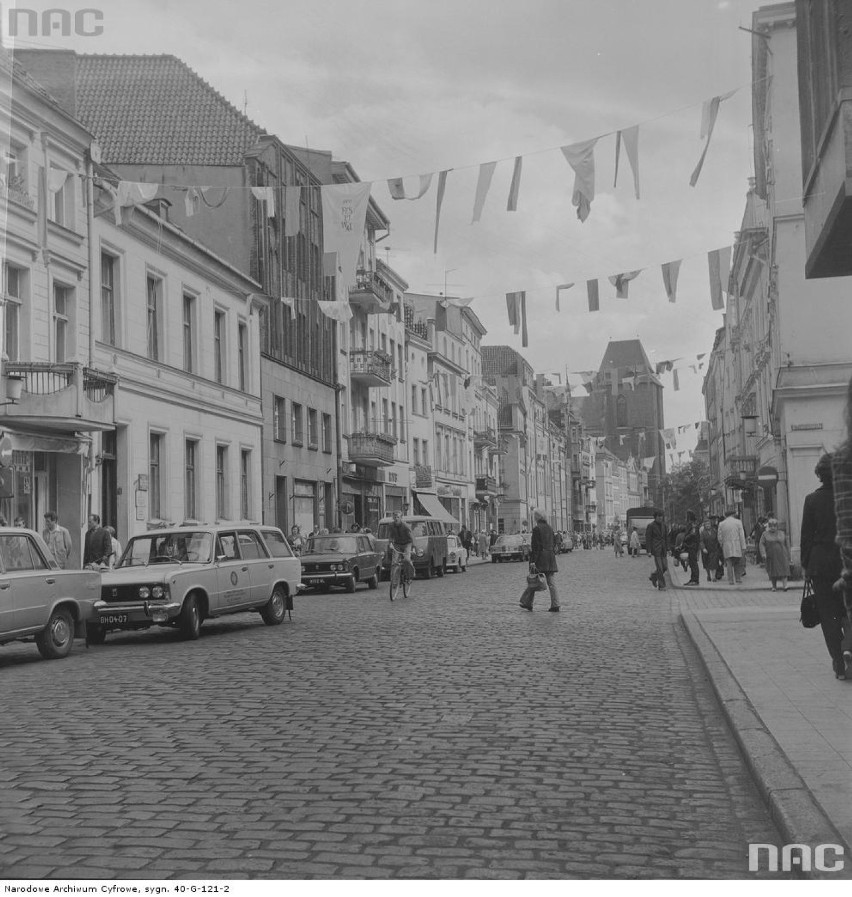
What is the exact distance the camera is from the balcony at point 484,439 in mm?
79644

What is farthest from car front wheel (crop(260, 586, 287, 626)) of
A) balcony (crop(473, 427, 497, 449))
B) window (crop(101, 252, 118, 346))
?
balcony (crop(473, 427, 497, 449))

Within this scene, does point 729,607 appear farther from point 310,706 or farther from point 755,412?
point 755,412

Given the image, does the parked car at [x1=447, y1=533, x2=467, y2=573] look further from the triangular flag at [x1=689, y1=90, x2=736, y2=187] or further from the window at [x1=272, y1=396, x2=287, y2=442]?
the triangular flag at [x1=689, y1=90, x2=736, y2=187]

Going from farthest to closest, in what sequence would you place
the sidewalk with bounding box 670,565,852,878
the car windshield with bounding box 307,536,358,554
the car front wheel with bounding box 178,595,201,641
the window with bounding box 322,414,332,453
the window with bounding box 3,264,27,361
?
1. the window with bounding box 322,414,332,453
2. the car windshield with bounding box 307,536,358,554
3. the window with bounding box 3,264,27,361
4. the car front wheel with bounding box 178,595,201,641
5. the sidewalk with bounding box 670,565,852,878

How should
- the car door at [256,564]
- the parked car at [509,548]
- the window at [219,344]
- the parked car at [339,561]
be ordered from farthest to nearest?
1. the parked car at [509,548]
2. the window at [219,344]
3. the parked car at [339,561]
4. the car door at [256,564]

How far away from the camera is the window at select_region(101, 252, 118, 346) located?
27.0m

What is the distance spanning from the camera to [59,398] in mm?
22094

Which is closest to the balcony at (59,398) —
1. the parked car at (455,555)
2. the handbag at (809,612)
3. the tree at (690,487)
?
the handbag at (809,612)

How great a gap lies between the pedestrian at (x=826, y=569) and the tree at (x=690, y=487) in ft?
243

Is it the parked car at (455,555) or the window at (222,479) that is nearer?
the window at (222,479)

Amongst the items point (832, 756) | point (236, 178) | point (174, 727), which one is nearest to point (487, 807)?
point (832, 756)

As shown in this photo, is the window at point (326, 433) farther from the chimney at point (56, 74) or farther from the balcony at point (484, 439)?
the balcony at point (484, 439)

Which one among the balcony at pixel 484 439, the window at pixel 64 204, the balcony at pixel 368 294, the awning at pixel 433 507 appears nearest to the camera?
the window at pixel 64 204

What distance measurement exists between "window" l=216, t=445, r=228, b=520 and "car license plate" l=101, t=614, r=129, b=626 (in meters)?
19.7
